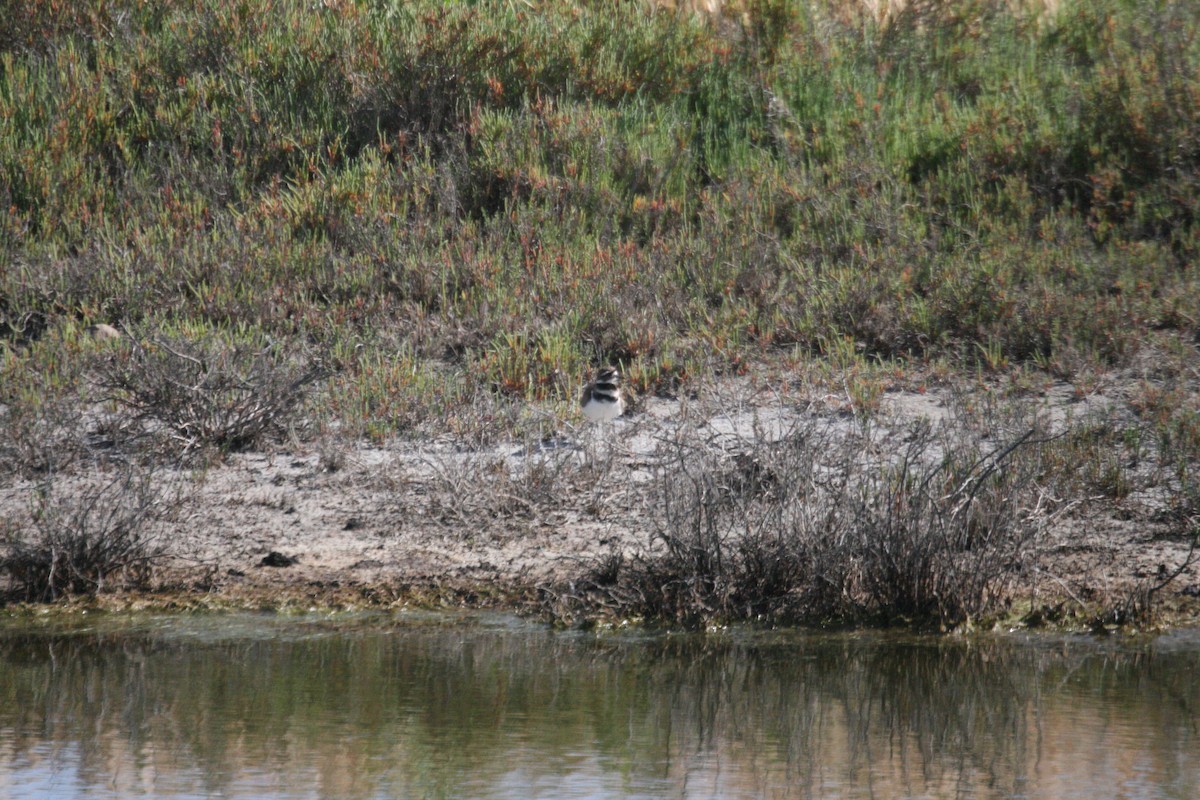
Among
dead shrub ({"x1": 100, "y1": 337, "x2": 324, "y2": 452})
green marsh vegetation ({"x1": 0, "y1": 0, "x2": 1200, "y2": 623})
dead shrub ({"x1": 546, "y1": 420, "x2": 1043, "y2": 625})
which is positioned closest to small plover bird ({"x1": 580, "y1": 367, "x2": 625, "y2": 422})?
green marsh vegetation ({"x1": 0, "y1": 0, "x2": 1200, "y2": 623})

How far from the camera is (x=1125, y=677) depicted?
4934 mm

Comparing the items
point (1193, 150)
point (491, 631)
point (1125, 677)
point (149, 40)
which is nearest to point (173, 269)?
point (149, 40)

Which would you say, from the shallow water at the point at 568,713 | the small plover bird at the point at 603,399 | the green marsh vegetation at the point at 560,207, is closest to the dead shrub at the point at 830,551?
the shallow water at the point at 568,713

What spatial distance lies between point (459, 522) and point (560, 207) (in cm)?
361

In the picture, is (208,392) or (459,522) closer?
(459,522)

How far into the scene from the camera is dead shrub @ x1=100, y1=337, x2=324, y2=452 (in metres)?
6.95

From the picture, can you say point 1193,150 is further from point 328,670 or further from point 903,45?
point 328,670

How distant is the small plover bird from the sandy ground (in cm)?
10

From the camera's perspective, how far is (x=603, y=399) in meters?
7.02

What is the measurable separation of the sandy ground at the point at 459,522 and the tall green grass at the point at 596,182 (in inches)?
32.7

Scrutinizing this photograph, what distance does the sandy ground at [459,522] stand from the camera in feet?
19.3

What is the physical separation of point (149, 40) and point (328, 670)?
23.3ft

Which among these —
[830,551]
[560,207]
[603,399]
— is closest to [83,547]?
[603,399]

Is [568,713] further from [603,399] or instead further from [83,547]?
[603,399]
